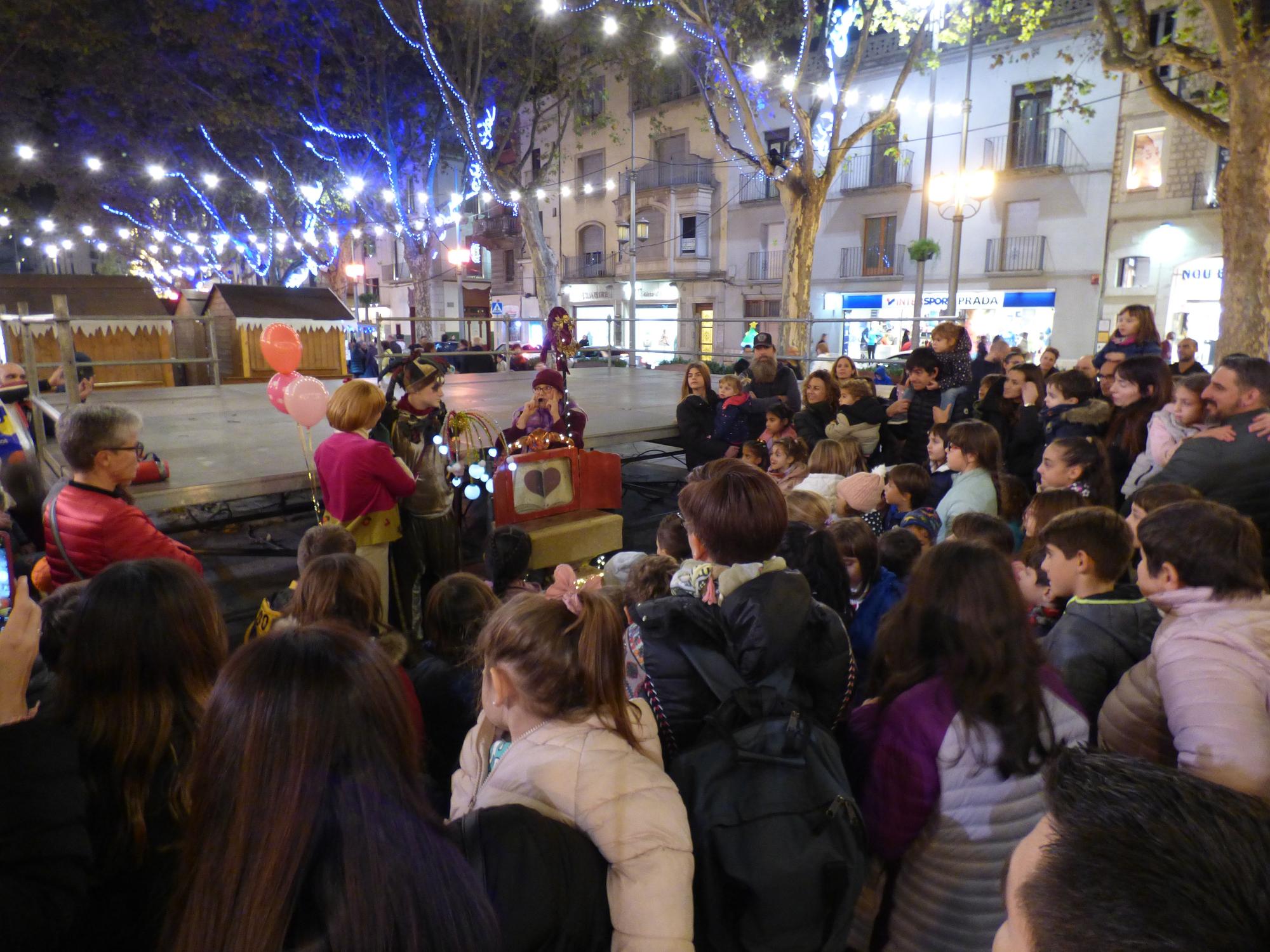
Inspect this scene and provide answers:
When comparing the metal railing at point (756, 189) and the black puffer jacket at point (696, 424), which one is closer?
the black puffer jacket at point (696, 424)

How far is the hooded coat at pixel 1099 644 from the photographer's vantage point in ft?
7.22

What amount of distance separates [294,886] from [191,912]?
0.51 ft

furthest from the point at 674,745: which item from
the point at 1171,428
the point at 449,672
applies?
the point at 1171,428

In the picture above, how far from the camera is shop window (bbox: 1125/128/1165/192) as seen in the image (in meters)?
18.9

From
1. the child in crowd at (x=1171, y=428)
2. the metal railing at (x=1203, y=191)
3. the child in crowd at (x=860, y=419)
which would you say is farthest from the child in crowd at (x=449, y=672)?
the metal railing at (x=1203, y=191)

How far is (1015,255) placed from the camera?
2200 centimetres

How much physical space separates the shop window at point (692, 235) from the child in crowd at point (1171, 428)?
2680 centimetres

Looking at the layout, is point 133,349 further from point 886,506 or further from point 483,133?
point 886,506

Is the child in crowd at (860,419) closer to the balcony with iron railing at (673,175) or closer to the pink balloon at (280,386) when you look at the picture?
the pink balloon at (280,386)

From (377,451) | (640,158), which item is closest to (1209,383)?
(377,451)

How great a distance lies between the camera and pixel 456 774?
1.78m

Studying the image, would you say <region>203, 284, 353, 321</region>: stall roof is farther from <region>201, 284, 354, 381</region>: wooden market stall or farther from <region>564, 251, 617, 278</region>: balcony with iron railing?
<region>564, 251, 617, 278</region>: balcony with iron railing

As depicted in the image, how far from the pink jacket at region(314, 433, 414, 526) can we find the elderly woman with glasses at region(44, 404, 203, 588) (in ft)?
3.83

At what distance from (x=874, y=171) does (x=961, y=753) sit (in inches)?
1022
